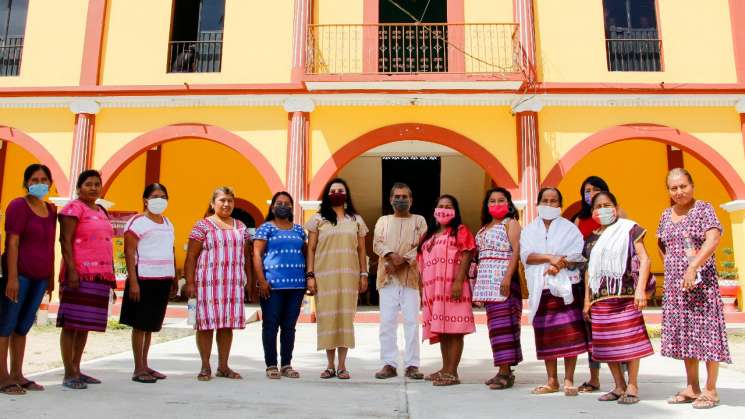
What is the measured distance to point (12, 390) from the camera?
3189 millimetres

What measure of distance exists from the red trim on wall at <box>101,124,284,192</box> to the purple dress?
21.1ft

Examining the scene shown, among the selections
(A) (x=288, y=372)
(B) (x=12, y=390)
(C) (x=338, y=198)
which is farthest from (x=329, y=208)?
(B) (x=12, y=390)

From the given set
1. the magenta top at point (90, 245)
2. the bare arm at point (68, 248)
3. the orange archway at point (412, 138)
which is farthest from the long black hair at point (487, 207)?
the orange archway at point (412, 138)

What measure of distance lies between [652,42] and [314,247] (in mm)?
7884

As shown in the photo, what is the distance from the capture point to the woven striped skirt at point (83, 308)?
136 inches

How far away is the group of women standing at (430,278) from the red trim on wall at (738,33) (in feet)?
22.5

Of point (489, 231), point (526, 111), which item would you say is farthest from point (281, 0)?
point (489, 231)

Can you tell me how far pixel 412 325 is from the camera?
4.01 m

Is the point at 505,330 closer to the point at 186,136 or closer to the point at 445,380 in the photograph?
the point at 445,380

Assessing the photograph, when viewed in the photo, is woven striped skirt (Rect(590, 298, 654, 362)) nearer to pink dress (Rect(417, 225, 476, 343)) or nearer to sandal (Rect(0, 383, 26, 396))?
pink dress (Rect(417, 225, 476, 343))

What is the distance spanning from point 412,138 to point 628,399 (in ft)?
20.5

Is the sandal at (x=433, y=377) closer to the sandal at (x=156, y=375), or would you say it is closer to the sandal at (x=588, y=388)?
the sandal at (x=588, y=388)

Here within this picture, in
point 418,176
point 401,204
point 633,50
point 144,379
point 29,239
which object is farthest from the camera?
point 418,176

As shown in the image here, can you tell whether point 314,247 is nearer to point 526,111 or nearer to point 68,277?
point 68,277
